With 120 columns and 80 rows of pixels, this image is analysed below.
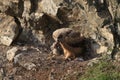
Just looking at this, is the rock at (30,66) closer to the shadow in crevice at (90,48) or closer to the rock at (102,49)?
the shadow in crevice at (90,48)

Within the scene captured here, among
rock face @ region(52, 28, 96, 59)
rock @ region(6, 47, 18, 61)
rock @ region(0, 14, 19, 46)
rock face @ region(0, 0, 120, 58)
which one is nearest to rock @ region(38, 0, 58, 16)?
rock face @ region(0, 0, 120, 58)

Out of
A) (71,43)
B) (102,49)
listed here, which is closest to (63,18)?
(71,43)

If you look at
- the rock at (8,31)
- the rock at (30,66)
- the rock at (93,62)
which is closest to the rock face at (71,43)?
the rock at (93,62)

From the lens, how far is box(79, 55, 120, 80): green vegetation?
7.85 meters

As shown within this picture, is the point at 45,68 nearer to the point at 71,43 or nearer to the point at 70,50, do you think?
the point at 70,50

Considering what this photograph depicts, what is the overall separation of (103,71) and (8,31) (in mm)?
2688

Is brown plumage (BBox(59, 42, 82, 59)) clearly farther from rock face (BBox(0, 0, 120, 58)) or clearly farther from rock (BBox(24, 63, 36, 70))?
rock (BBox(24, 63, 36, 70))

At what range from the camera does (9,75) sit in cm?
861

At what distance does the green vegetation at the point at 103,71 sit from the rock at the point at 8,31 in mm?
2258

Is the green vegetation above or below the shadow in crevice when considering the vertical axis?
below

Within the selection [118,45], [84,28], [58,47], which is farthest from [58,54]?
[118,45]

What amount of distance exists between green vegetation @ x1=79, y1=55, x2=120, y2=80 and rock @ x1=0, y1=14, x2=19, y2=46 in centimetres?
226

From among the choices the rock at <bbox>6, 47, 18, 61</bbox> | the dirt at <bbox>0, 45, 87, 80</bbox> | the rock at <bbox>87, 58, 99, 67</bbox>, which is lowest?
the dirt at <bbox>0, 45, 87, 80</bbox>

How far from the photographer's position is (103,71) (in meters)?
8.09
